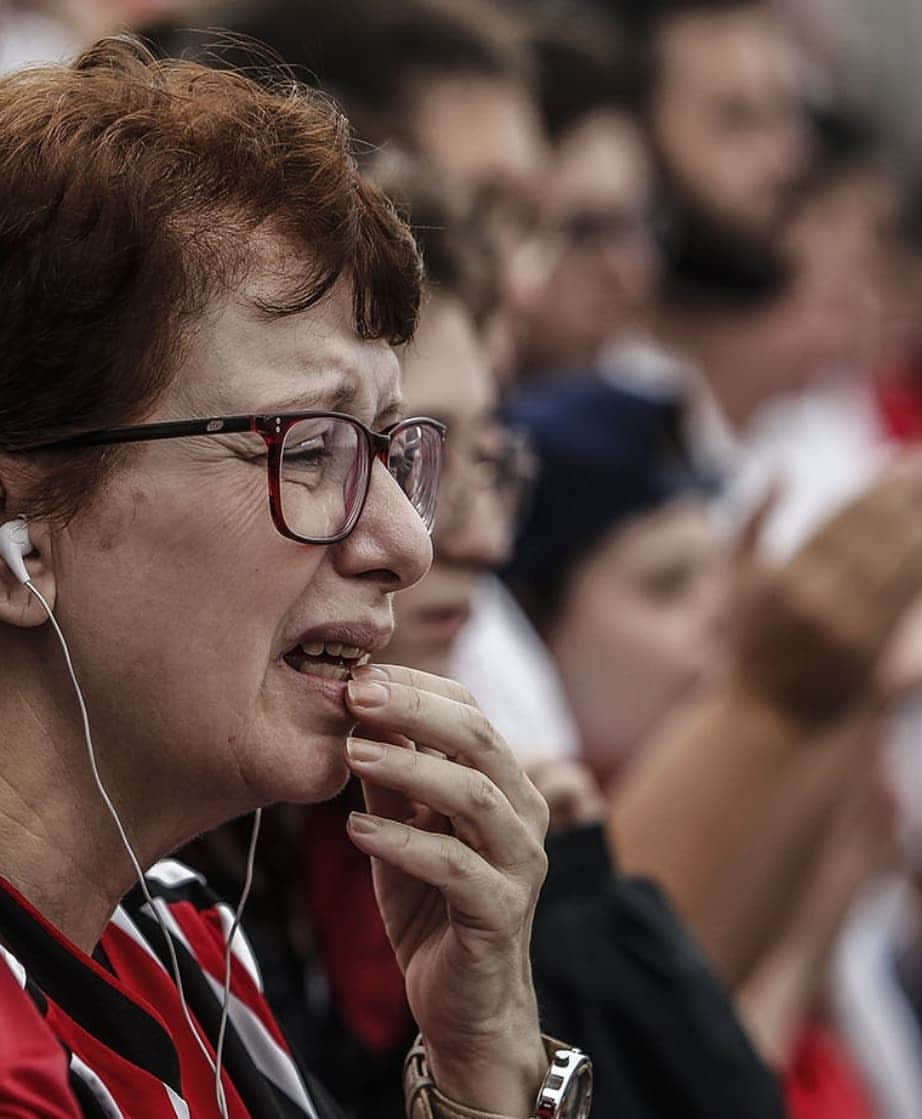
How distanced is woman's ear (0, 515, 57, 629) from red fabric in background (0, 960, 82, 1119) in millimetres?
301

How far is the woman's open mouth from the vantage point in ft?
5.59

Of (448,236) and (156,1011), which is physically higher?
(448,236)

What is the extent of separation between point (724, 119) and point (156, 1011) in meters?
4.77

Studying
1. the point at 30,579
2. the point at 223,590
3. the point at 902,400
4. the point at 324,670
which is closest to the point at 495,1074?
the point at 324,670

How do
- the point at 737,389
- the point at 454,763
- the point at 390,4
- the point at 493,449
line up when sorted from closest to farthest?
the point at 454,763 < the point at 493,449 < the point at 390,4 < the point at 737,389

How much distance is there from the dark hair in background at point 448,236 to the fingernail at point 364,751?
1073mm

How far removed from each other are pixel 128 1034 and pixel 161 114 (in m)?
0.77

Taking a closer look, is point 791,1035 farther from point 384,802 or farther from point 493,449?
point 384,802

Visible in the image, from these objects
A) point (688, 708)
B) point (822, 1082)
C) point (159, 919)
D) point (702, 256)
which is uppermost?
point (159, 919)

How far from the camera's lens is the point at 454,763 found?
177cm

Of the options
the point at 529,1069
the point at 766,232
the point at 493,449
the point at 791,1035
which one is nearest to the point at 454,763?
the point at 529,1069

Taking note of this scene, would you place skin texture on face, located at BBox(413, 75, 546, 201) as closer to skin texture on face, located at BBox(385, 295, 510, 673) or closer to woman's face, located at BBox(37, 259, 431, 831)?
skin texture on face, located at BBox(385, 295, 510, 673)

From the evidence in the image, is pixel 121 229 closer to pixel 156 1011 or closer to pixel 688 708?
pixel 156 1011

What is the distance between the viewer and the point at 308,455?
5.47 ft
